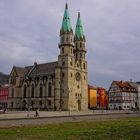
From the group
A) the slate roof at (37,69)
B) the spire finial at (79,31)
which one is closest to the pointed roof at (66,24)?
the spire finial at (79,31)

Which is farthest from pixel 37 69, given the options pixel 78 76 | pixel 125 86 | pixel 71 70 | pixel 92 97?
pixel 125 86

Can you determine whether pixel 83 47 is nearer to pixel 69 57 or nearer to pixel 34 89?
pixel 69 57

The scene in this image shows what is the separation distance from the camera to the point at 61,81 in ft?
415

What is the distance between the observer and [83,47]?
139 meters

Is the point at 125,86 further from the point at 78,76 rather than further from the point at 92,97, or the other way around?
the point at 78,76

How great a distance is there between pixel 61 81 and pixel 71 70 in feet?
19.9

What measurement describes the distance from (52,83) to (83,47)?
23.4m

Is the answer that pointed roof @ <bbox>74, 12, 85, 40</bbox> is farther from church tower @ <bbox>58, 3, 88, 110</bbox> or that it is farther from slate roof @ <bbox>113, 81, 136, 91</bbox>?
slate roof @ <bbox>113, 81, 136, 91</bbox>

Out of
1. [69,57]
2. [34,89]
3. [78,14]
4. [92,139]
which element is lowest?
[92,139]

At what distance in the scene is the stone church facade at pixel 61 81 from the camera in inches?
4938

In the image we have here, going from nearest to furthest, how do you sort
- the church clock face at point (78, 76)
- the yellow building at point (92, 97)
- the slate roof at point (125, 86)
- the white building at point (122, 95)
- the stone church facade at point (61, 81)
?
1. the stone church facade at point (61, 81)
2. the church clock face at point (78, 76)
3. the white building at point (122, 95)
4. the slate roof at point (125, 86)
5. the yellow building at point (92, 97)

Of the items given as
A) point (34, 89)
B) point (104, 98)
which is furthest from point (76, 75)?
point (104, 98)

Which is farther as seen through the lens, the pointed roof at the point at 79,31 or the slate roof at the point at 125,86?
the slate roof at the point at 125,86

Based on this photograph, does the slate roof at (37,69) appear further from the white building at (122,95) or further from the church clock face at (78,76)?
the white building at (122,95)
